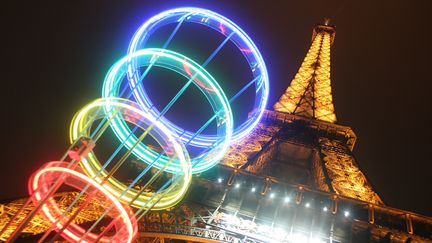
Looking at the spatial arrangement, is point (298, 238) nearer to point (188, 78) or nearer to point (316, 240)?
point (316, 240)

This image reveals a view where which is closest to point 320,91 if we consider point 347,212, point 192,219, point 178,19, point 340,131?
point 340,131

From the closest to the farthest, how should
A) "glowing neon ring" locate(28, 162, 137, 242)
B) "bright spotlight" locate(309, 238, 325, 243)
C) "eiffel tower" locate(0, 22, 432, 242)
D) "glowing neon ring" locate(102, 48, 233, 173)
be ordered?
"glowing neon ring" locate(28, 162, 137, 242), "glowing neon ring" locate(102, 48, 233, 173), "eiffel tower" locate(0, 22, 432, 242), "bright spotlight" locate(309, 238, 325, 243)

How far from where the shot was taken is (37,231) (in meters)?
11.8

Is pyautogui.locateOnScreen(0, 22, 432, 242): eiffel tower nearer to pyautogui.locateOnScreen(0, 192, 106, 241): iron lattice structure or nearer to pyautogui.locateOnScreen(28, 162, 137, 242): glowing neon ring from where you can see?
pyautogui.locateOnScreen(0, 192, 106, 241): iron lattice structure

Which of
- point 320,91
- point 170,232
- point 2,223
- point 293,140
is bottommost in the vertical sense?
point 2,223

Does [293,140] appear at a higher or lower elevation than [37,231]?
higher

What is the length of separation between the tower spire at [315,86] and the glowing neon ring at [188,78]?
25.6 metres

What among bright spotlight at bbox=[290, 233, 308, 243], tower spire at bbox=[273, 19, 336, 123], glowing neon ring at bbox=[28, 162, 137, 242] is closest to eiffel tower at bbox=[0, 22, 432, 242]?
bright spotlight at bbox=[290, 233, 308, 243]

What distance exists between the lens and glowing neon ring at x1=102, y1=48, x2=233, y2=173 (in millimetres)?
7742

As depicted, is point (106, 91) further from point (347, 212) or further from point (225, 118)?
point (347, 212)

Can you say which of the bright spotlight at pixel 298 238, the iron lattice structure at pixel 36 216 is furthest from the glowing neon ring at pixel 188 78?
the bright spotlight at pixel 298 238

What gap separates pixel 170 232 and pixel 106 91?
248 inches

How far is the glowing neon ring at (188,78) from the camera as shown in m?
7.74

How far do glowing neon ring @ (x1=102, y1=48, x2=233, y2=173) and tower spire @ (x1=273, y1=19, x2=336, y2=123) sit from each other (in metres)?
25.6
